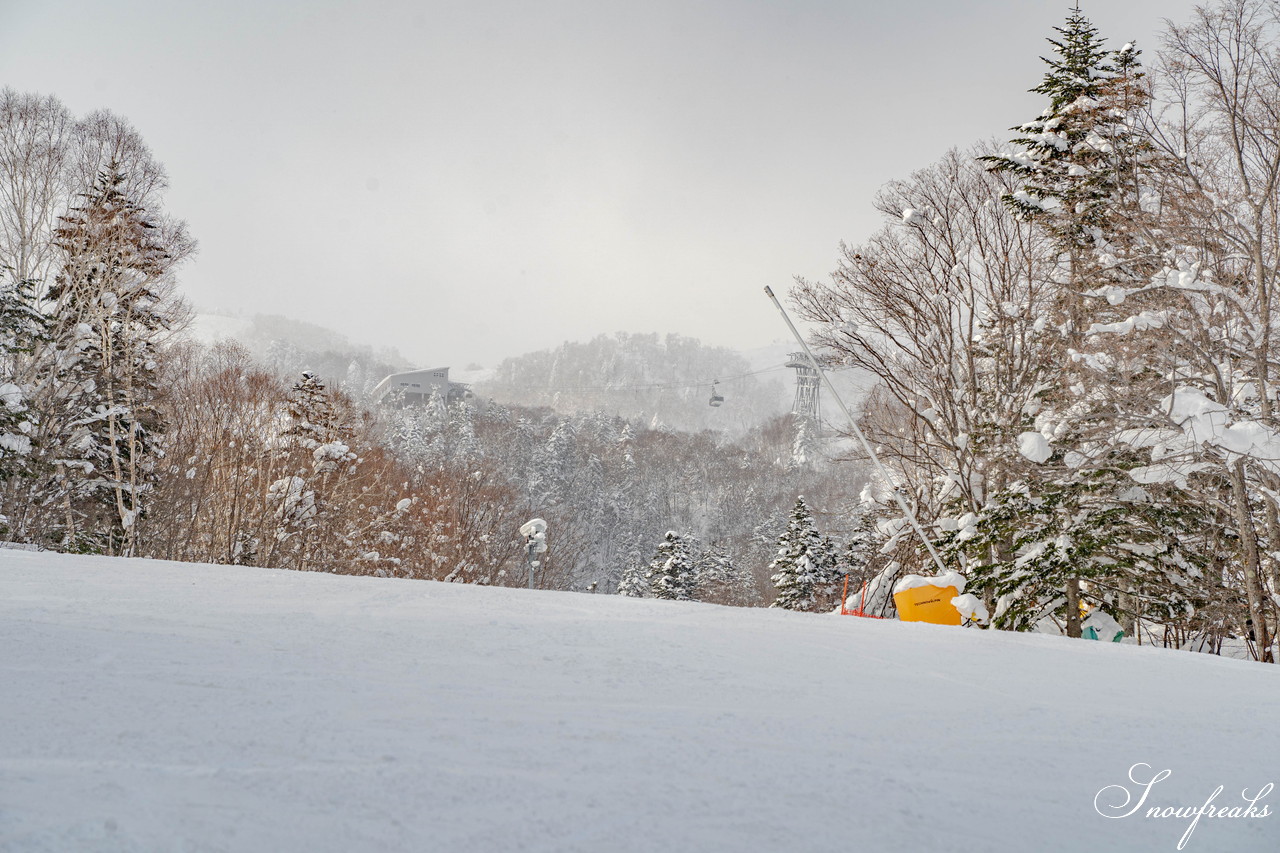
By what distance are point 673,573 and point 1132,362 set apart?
73.5 ft

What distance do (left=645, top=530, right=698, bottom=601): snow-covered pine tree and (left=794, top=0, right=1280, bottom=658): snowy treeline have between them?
18.3m

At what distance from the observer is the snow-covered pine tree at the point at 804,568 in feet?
80.1

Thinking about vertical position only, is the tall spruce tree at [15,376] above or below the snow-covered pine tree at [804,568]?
above

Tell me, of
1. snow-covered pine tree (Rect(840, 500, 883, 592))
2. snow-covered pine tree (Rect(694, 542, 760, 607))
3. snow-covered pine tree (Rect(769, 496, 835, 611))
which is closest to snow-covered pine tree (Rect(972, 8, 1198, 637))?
snow-covered pine tree (Rect(840, 500, 883, 592))

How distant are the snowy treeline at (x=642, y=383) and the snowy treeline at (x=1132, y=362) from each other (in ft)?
294

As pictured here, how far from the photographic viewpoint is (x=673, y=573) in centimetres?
2892

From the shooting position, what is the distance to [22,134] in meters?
13.5

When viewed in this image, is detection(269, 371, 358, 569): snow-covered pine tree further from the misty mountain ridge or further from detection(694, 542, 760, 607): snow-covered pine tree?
the misty mountain ridge

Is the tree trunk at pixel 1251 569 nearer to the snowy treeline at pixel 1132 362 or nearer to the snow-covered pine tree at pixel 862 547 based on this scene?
the snowy treeline at pixel 1132 362

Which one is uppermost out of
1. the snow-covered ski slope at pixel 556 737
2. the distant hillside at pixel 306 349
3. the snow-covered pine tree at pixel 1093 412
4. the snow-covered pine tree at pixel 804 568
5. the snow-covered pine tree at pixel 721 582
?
the distant hillside at pixel 306 349

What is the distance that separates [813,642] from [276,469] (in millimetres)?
15813

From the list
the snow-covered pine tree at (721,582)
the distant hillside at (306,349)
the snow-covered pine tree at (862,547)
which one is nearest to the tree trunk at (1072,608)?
the snow-covered pine tree at (862,547)

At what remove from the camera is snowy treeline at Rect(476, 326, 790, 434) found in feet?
355

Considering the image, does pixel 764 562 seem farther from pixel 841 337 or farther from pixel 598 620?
pixel 598 620
